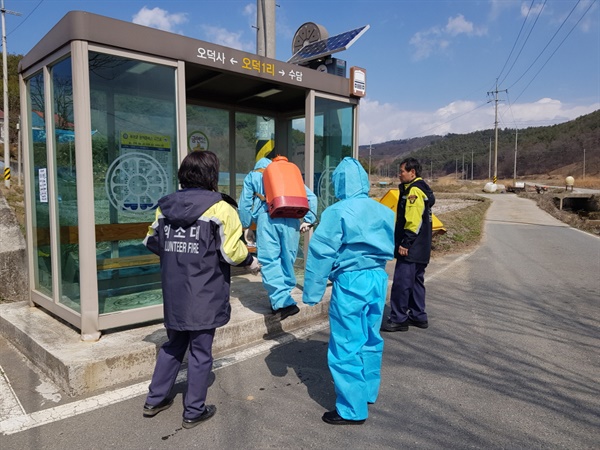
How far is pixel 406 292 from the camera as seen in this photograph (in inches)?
186

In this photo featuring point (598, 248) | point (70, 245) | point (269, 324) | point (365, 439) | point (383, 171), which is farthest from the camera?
point (383, 171)

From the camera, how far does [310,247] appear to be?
2.90 metres

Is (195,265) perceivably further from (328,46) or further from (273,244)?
(328,46)

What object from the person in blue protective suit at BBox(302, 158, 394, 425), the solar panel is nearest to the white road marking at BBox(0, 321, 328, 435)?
the person in blue protective suit at BBox(302, 158, 394, 425)

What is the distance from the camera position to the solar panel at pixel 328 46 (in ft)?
19.9

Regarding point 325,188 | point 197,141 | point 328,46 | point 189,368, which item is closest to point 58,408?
point 189,368

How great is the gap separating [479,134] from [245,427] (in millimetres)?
168417

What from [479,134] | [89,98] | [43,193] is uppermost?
[479,134]

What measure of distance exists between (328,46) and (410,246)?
3.36 m

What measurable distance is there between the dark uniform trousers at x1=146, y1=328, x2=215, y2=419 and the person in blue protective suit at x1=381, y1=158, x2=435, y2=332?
2.51 m

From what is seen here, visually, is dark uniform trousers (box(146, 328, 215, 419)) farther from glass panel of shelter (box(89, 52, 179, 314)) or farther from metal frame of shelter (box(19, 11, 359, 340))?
glass panel of shelter (box(89, 52, 179, 314))

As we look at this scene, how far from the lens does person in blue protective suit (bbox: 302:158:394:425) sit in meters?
2.80

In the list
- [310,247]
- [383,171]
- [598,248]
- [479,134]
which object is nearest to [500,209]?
[598,248]

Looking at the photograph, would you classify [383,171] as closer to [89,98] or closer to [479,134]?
[479,134]
